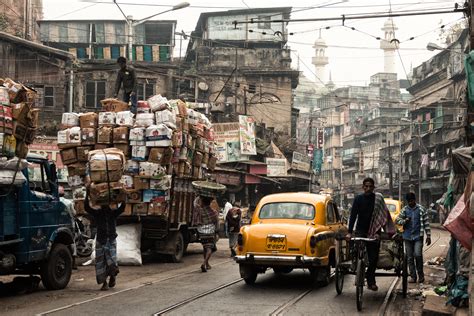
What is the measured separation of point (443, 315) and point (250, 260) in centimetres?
371

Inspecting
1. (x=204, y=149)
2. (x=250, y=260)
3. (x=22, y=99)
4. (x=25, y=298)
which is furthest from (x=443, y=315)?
(x=204, y=149)

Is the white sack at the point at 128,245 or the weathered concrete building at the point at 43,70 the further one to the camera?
the weathered concrete building at the point at 43,70

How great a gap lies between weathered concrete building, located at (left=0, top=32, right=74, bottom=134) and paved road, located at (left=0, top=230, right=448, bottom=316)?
2196 cm

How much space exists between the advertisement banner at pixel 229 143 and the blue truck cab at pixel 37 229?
25.0m

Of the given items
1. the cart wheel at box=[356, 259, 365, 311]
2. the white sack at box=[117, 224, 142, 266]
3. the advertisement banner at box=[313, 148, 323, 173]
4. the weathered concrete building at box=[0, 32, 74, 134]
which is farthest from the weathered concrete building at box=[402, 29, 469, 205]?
Result: the cart wheel at box=[356, 259, 365, 311]

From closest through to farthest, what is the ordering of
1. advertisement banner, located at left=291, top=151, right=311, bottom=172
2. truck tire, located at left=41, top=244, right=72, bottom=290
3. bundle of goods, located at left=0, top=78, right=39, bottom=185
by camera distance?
bundle of goods, located at left=0, top=78, right=39, bottom=185, truck tire, located at left=41, top=244, right=72, bottom=290, advertisement banner, located at left=291, top=151, right=311, bottom=172

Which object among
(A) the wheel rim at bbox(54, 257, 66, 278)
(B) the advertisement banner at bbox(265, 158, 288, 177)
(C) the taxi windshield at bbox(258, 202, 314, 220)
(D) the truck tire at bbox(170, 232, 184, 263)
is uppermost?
(B) the advertisement banner at bbox(265, 158, 288, 177)

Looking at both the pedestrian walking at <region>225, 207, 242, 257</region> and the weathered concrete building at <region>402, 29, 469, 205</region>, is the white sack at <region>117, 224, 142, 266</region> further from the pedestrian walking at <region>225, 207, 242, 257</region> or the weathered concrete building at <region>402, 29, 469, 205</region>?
the weathered concrete building at <region>402, 29, 469, 205</region>

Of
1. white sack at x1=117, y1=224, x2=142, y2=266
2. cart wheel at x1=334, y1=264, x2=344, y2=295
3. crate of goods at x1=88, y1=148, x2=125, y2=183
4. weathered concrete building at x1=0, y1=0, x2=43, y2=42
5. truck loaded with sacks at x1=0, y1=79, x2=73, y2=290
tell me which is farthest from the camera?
weathered concrete building at x1=0, y1=0, x2=43, y2=42

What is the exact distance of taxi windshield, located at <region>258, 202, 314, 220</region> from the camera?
12133 mm

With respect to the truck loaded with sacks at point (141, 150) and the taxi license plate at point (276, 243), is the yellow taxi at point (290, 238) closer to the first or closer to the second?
the taxi license plate at point (276, 243)

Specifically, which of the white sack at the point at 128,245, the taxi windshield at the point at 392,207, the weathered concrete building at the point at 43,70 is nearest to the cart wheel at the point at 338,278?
the white sack at the point at 128,245

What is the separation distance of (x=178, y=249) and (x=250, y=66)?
112 feet

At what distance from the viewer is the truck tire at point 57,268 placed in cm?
1110
